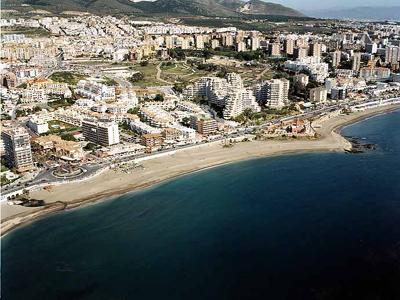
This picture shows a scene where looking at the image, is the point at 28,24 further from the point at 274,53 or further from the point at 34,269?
the point at 34,269

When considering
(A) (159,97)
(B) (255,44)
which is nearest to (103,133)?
(A) (159,97)

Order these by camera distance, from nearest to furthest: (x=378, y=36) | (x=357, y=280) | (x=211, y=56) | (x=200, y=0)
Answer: (x=357, y=280) → (x=211, y=56) → (x=378, y=36) → (x=200, y=0)

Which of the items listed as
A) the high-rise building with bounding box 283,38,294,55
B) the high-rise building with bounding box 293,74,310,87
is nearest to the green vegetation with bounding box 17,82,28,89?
the high-rise building with bounding box 293,74,310,87

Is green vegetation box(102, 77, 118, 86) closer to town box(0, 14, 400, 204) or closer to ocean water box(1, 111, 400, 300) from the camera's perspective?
town box(0, 14, 400, 204)

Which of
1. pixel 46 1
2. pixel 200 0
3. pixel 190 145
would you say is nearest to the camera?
pixel 190 145

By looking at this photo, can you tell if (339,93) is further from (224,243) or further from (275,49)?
(224,243)

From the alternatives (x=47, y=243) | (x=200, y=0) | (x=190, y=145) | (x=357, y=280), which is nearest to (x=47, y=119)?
(x=190, y=145)

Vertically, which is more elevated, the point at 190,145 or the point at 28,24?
the point at 28,24
